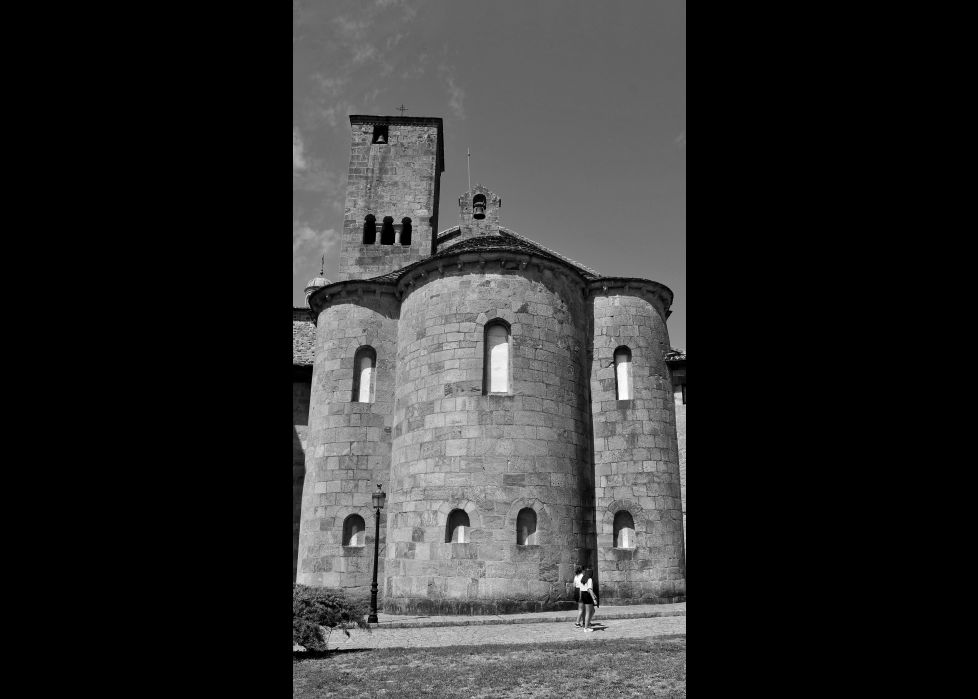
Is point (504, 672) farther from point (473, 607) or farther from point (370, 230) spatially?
point (370, 230)

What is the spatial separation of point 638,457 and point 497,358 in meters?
5.17

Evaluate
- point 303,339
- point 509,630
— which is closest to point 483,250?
point 509,630

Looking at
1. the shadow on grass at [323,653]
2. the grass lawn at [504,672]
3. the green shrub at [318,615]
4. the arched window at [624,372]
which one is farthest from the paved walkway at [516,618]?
the arched window at [624,372]

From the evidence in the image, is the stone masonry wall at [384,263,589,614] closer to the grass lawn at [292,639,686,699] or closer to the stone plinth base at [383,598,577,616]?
the stone plinth base at [383,598,577,616]

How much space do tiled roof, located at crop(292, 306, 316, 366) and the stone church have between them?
3.27m

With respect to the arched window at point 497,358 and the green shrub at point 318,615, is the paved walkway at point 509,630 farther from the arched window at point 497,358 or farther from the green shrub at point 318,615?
the arched window at point 497,358

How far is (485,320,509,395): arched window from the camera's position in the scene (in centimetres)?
1761

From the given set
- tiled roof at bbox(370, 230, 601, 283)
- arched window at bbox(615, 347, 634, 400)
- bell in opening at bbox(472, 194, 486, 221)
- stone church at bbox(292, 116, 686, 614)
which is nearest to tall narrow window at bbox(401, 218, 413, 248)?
bell in opening at bbox(472, 194, 486, 221)

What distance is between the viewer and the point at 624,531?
1867 centimetres
